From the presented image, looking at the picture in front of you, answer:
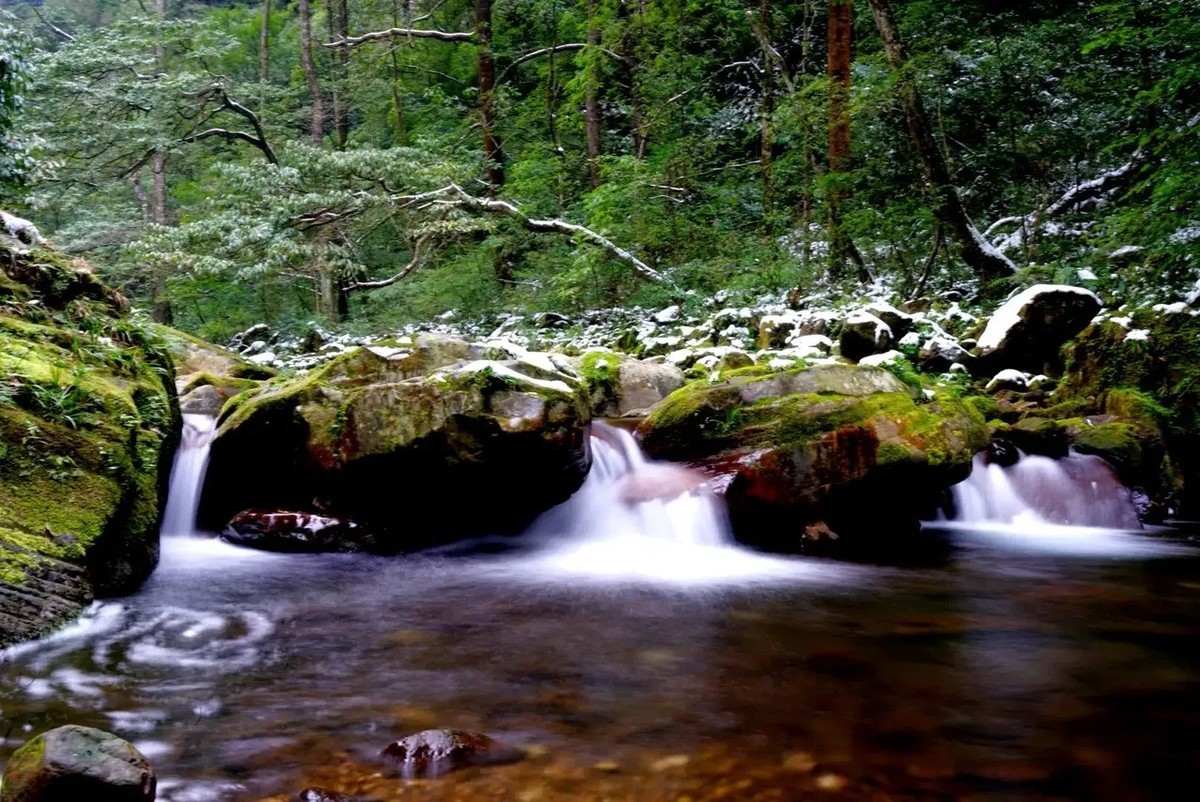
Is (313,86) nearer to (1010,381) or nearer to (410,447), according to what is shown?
(410,447)

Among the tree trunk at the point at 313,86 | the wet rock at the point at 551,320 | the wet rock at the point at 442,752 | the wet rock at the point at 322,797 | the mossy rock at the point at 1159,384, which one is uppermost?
the tree trunk at the point at 313,86

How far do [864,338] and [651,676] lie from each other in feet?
24.0

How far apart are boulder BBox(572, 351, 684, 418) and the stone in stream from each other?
8.07 m

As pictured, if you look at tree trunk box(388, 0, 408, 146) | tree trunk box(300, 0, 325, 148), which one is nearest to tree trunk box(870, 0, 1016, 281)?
tree trunk box(300, 0, 325, 148)

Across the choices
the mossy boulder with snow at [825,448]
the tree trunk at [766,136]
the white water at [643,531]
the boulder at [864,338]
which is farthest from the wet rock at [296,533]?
the tree trunk at [766,136]

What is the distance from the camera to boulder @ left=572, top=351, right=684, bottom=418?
33.3 ft

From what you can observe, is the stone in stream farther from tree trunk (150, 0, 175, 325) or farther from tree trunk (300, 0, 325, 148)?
tree trunk (300, 0, 325, 148)

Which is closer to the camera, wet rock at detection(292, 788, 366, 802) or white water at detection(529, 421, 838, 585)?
wet rock at detection(292, 788, 366, 802)

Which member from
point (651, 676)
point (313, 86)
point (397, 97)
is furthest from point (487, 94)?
point (651, 676)

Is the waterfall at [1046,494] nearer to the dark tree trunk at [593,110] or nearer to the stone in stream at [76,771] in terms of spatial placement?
the stone in stream at [76,771]

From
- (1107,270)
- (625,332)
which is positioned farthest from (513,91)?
(1107,270)

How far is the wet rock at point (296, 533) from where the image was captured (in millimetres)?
6289

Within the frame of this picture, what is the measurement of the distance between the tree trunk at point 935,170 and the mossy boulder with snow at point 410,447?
7178mm

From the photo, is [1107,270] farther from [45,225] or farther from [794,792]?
[45,225]
